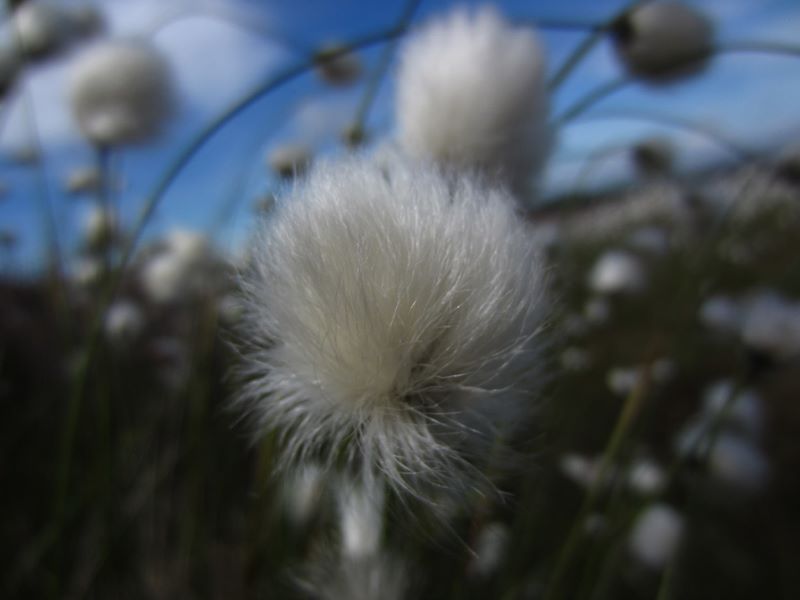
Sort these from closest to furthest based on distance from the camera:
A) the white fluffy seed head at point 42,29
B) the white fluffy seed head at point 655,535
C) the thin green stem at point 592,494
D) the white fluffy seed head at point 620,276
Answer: the thin green stem at point 592,494
the white fluffy seed head at point 655,535
the white fluffy seed head at point 42,29
the white fluffy seed head at point 620,276

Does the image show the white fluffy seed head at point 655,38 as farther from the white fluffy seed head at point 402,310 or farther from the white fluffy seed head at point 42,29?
the white fluffy seed head at point 42,29

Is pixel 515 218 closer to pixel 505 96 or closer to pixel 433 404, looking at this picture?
pixel 433 404

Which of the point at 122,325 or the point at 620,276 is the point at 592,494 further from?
the point at 122,325

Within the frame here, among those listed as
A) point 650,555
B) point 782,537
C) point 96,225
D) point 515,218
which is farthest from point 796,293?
point 96,225

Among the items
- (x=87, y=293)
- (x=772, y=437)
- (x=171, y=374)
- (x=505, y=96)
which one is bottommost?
(x=171, y=374)

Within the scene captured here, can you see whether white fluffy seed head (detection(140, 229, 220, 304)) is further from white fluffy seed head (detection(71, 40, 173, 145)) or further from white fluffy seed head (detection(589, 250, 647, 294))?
white fluffy seed head (detection(589, 250, 647, 294))

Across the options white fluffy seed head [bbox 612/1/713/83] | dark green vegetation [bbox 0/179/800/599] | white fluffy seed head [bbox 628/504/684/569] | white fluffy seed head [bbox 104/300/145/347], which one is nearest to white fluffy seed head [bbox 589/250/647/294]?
dark green vegetation [bbox 0/179/800/599]

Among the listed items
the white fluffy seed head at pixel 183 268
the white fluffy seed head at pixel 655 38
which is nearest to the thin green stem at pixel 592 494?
the white fluffy seed head at pixel 655 38

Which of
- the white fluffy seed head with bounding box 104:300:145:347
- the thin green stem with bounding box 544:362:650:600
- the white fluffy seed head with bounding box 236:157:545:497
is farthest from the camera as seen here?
the white fluffy seed head with bounding box 104:300:145:347
